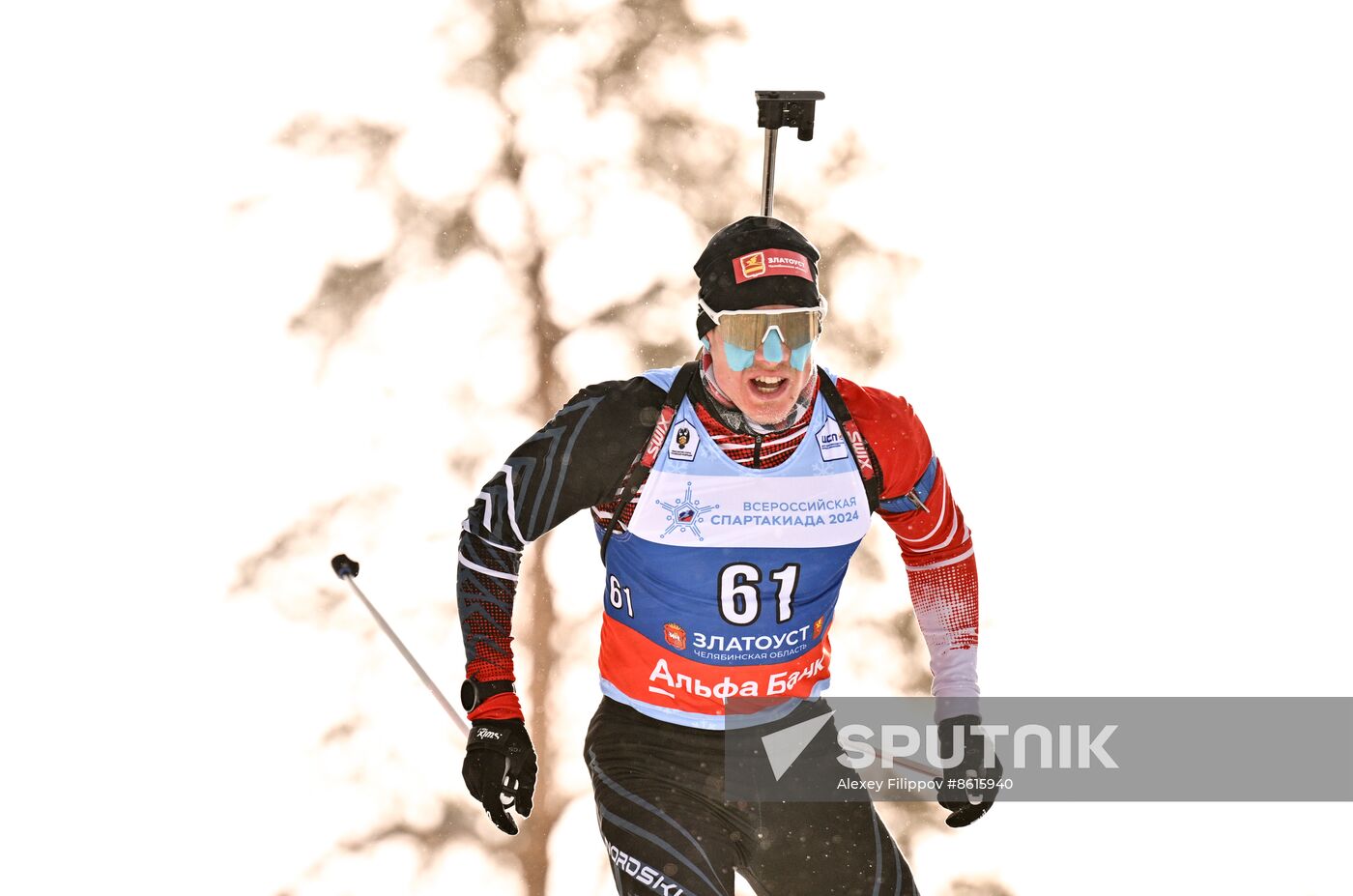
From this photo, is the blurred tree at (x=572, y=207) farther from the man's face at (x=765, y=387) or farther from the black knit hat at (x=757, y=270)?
the man's face at (x=765, y=387)

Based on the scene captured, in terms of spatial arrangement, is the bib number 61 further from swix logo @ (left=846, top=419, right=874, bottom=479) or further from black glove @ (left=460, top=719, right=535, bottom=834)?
black glove @ (left=460, top=719, right=535, bottom=834)

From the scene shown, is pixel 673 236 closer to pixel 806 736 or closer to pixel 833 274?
pixel 833 274

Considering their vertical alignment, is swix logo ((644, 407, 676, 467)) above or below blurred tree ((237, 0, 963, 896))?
below

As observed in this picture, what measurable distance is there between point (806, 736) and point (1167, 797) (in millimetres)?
3794

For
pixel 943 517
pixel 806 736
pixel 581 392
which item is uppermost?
pixel 581 392

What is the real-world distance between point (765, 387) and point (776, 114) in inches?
41.8

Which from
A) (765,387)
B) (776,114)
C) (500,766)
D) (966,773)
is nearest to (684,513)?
(765,387)

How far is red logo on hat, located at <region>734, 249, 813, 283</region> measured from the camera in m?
4.40

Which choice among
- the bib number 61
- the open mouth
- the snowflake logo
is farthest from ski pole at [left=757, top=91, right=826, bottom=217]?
the bib number 61

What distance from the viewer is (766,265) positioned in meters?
4.41

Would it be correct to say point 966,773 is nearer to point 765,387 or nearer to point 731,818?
point 731,818

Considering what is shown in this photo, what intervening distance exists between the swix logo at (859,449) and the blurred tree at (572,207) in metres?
3.27

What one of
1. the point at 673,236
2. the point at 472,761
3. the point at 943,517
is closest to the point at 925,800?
the point at 673,236

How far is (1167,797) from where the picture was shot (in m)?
7.72
